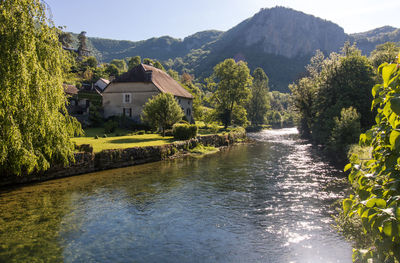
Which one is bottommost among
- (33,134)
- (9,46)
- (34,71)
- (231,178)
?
(231,178)

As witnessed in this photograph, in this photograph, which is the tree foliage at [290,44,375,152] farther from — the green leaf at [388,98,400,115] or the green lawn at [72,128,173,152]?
the green leaf at [388,98,400,115]

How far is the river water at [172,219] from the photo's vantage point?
33.0ft

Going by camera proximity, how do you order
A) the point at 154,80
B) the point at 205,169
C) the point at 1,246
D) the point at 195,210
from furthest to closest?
1. the point at 154,80
2. the point at 205,169
3. the point at 195,210
4. the point at 1,246

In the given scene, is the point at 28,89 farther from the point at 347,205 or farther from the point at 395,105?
the point at 395,105

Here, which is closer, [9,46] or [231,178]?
[9,46]

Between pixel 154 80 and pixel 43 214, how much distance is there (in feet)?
115

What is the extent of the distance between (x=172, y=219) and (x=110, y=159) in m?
12.7

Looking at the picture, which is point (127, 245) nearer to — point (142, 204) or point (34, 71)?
point (142, 204)

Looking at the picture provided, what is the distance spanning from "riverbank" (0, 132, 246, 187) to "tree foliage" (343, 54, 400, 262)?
19.8 metres

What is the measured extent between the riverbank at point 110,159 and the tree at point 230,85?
22822 mm

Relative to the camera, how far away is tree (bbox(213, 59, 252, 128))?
57781mm

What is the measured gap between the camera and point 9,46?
14.5m

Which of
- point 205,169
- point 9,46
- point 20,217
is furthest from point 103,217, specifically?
point 205,169

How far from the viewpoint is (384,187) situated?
10.5ft
